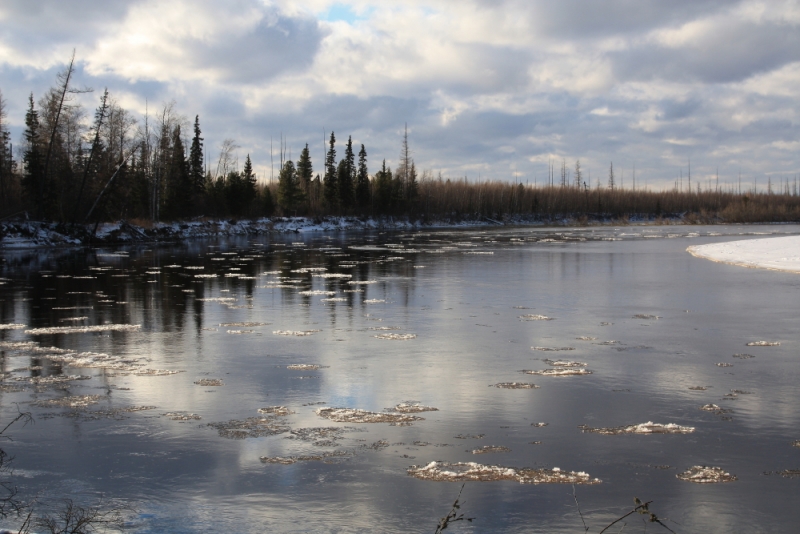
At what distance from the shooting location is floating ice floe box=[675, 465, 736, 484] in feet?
19.6

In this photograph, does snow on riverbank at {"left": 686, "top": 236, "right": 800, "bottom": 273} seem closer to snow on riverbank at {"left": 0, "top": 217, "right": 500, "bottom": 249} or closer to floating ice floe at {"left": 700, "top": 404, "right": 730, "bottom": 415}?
floating ice floe at {"left": 700, "top": 404, "right": 730, "bottom": 415}

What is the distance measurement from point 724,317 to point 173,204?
62.3 metres

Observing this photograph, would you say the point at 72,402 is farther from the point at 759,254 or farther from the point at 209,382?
the point at 759,254

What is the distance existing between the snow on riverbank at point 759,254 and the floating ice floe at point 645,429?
19043 millimetres

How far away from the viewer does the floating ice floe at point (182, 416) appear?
7777 millimetres

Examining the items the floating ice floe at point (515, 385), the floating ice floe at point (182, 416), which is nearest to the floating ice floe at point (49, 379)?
the floating ice floe at point (182, 416)

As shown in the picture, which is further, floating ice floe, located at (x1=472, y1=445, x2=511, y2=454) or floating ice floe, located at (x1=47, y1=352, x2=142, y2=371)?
floating ice floe, located at (x1=47, y1=352, x2=142, y2=371)

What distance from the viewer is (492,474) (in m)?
6.14

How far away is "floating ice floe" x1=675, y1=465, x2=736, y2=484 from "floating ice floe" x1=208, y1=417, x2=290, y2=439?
12.2ft

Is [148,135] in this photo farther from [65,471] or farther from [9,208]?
[65,471]

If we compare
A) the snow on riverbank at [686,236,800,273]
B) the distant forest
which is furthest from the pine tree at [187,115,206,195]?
the snow on riverbank at [686,236,800,273]

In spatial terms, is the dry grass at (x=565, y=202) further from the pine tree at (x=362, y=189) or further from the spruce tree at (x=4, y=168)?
the spruce tree at (x=4, y=168)

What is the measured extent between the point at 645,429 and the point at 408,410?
245 cm

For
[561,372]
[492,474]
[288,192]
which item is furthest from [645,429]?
[288,192]
